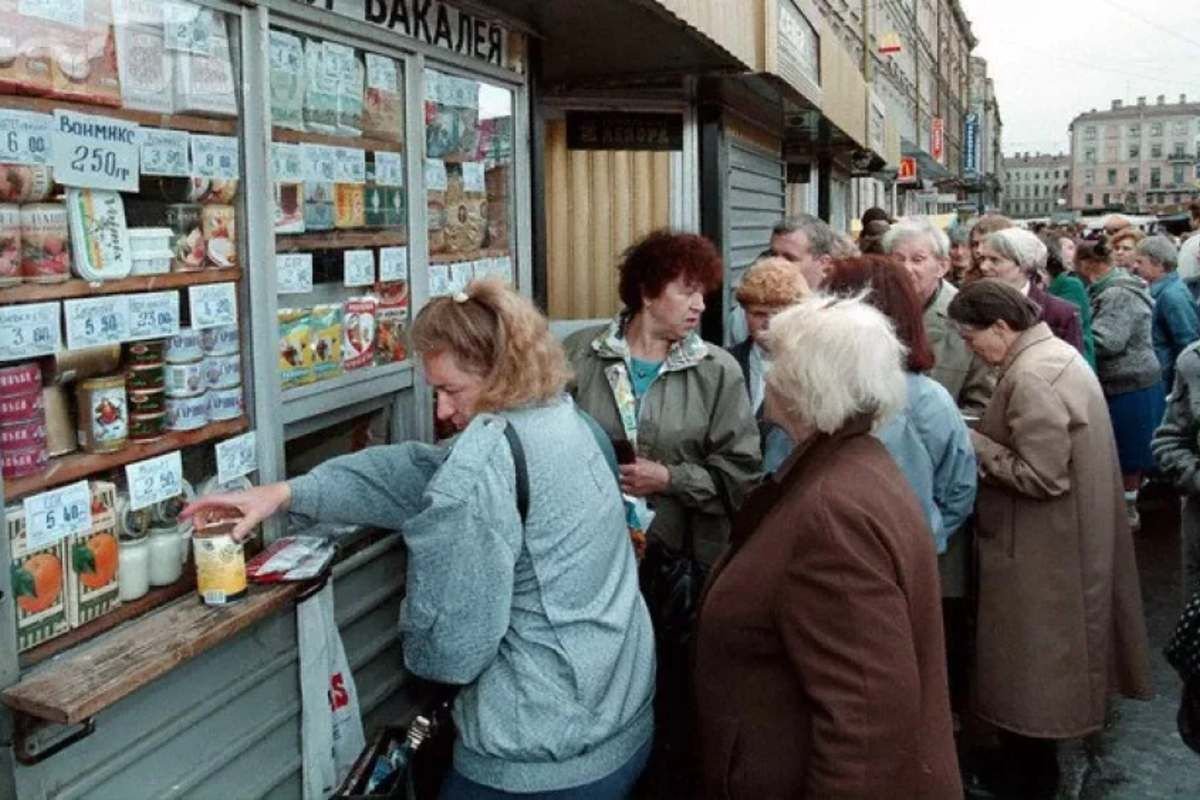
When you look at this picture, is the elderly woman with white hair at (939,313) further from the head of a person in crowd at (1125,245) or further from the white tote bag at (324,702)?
the head of a person in crowd at (1125,245)

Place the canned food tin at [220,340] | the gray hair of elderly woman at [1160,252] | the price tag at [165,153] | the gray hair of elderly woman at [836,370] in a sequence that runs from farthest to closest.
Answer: the gray hair of elderly woman at [1160,252] < the canned food tin at [220,340] < the price tag at [165,153] < the gray hair of elderly woman at [836,370]

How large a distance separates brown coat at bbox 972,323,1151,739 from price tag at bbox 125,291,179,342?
2.70 meters

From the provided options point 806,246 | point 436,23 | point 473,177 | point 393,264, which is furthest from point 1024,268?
point 393,264

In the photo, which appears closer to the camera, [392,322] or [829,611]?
[829,611]

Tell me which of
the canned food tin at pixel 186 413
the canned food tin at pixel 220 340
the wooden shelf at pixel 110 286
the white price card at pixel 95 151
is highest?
the white price card at pixel 95 151

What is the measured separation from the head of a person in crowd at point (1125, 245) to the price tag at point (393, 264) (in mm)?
6794

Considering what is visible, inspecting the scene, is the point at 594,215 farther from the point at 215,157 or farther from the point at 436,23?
the point at 215,157

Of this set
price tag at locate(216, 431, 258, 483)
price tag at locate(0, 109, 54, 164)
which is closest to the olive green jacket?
price tag at locate(216, 431, 258, 483)

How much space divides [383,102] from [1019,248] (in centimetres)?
327

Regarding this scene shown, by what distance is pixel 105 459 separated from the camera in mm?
2441

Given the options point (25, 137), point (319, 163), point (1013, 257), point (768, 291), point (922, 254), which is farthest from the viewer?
point (1013, 257)

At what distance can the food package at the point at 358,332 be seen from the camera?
11.2ft

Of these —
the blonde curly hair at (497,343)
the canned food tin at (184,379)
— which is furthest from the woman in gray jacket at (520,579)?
the canned food tin at (184,379)

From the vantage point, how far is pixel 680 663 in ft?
11.5
